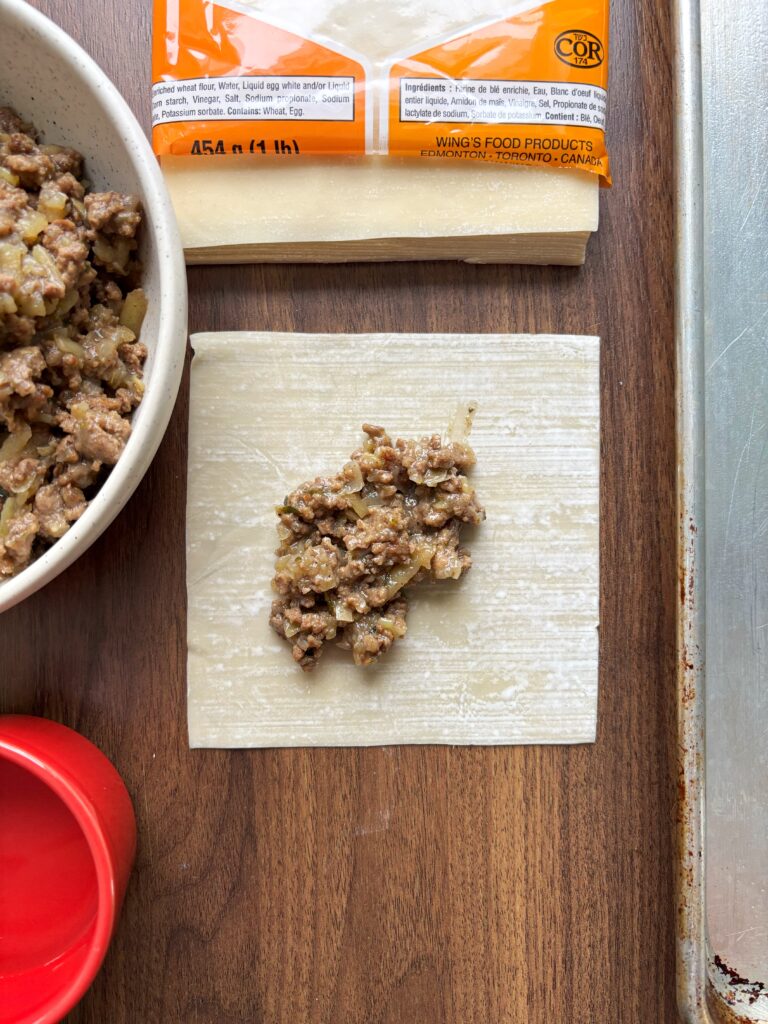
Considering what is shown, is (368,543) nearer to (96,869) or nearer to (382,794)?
(382,794)

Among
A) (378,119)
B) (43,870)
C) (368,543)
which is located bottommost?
(43,870)

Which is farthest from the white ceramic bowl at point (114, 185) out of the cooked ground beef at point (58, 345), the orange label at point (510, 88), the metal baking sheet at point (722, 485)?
the metal baking sheet at point (722, 485)

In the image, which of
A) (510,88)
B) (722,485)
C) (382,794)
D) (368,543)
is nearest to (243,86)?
(510,88)

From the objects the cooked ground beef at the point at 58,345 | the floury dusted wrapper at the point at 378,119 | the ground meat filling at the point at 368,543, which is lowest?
the ground meat filling at the point at 368,543

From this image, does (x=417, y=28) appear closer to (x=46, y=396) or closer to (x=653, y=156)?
(x=653, y=156)

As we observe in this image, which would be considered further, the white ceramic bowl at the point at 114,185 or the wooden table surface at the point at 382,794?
the wooden table surface at the point at 382,794

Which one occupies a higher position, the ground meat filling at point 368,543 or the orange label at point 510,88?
the orange label at point 510,88

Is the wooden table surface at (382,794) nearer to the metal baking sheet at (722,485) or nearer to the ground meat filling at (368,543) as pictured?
the metal baking sheet at (722,485)
